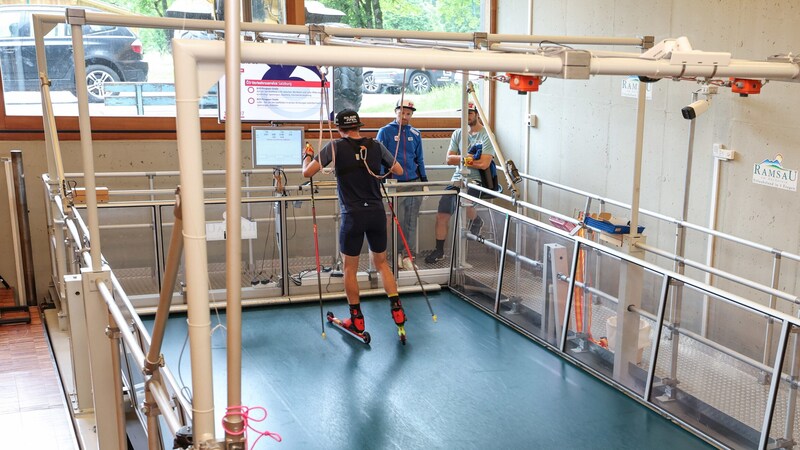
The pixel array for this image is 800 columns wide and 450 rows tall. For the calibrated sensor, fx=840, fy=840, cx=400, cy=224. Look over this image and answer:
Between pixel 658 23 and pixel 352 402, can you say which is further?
pixel 658 23

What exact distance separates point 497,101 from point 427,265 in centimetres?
314

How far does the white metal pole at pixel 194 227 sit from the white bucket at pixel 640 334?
4.27 metres

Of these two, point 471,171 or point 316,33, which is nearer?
point 316,33

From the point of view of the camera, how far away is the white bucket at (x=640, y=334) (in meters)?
6.27

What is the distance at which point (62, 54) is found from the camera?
927cm

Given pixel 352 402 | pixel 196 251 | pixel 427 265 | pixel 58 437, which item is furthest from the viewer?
pixel 427 265

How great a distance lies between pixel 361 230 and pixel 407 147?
2261 mm

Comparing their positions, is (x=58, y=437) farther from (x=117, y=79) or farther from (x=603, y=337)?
(x=117, y=79)

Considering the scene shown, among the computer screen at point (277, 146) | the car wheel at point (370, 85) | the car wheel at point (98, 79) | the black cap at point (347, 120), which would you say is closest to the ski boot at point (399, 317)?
the black cap at point (347, 120)

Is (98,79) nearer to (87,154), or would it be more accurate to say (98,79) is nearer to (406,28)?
(406,28)

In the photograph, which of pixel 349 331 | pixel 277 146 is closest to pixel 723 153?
pixel 349 331

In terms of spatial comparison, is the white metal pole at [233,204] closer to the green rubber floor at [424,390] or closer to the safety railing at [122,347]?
the safety railing at [122,347]

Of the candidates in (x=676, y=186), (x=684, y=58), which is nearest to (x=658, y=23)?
(x=676, y=186)

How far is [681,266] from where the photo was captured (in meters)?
7.15
